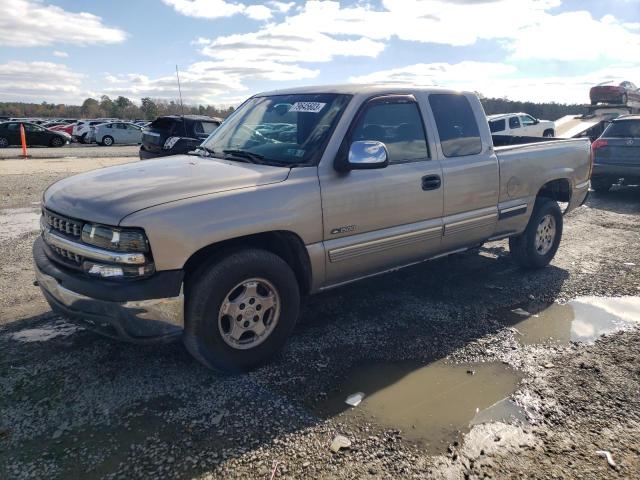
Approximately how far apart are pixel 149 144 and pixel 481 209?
361 inches

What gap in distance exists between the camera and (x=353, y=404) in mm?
3174

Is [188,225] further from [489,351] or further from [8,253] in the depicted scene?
[8,253]

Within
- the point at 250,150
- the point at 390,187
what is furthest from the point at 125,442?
the point at 390,187

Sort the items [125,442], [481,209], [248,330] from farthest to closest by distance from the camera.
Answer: [481,209], [248,330], [125,442]

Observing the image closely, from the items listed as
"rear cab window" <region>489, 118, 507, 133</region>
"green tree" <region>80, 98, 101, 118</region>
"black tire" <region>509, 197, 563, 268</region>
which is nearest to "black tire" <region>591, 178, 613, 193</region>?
"black tire" <region>509, 197, 563, 268</region>

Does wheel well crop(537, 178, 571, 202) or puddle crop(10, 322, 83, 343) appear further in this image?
wheel well crop(537, 178, 571, 202)

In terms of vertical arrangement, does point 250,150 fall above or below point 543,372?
above

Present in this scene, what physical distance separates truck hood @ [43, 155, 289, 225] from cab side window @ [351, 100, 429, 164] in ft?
2.78

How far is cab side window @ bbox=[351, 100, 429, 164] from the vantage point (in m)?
4.01

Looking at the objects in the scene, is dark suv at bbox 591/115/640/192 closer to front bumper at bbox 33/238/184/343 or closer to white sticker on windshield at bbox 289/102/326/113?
white sticker on windshield at bbox 289/102/326/113

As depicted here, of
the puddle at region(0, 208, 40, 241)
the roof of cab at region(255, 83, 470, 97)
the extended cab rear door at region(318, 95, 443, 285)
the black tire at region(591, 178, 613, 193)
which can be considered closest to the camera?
the extended cab rear door at region(318, 95, 443, 285)

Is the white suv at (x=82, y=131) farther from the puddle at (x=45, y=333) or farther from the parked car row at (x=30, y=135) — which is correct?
the puddle at (x=45, y=333)

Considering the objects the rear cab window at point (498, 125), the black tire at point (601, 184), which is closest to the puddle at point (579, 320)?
the black tire at point (601, 184)

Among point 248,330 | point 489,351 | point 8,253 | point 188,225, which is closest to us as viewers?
point 188,225
